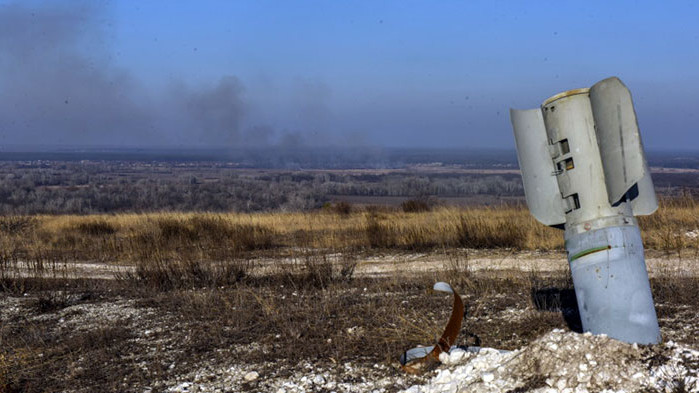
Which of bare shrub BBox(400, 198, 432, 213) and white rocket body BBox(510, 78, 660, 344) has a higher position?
white rocket body BBox(510, 78, 660, 344)

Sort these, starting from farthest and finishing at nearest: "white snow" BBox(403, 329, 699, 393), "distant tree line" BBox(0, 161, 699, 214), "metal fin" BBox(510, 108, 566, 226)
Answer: "distant tree line" BBox(0, 161, 699, 214), "metal fin" BBox(510, 108, 566, 226), "white snow" BBox(403, 329, 699, 393)

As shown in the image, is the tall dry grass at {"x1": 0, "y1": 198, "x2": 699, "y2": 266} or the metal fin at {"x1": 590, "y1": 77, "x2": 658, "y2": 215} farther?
the tall dry grass at {"x1": 0, "y1": 198, "x2": 699, "y2": 266}

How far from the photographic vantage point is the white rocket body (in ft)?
15.0

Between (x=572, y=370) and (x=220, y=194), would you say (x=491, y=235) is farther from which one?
(x=220, y=194)

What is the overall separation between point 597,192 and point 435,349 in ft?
5.29

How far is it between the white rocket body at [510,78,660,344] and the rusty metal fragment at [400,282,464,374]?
2.84 ft

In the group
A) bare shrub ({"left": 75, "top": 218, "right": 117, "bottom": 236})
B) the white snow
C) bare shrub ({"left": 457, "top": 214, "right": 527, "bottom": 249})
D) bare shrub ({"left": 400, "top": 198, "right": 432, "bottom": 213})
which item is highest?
bare shrub ({"left": 75, "top": 218, "right": 117, "bottom": 236})

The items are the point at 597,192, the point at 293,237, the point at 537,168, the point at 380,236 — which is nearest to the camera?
the point at 597,192

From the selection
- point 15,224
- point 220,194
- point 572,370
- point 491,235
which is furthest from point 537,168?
point 220,194

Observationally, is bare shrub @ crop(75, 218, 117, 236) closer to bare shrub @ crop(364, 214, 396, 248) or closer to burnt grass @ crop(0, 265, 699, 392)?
bare shrub @ crop(364, 214, 396, 248)

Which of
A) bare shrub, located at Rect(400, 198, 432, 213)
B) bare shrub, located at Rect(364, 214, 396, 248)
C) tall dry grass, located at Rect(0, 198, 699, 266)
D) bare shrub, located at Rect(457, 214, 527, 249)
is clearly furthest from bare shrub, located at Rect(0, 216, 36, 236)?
bare shrub, located at Rect(457, 214, 527, 249)

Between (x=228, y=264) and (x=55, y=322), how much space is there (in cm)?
265

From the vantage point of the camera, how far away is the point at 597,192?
4723 mm

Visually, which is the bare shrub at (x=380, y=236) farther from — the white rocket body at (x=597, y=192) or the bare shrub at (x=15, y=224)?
the bare shrub at (x=15, y=224)
